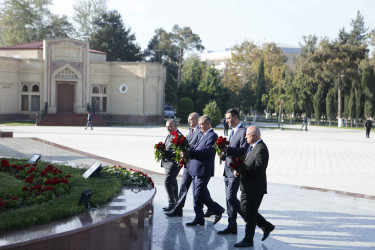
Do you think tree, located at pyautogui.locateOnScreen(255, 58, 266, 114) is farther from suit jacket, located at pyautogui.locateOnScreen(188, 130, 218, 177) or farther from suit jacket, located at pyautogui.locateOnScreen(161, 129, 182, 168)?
suit jacket, located at pyautogui.locateOnScreen(188, 130, 218, 177)

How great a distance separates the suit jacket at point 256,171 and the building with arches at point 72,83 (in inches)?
1451

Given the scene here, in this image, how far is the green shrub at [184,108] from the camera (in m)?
46.0

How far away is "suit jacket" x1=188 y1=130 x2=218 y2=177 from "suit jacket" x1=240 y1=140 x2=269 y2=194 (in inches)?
44.0

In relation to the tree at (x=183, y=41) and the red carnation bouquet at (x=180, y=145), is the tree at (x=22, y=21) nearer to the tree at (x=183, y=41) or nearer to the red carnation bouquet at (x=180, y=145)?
the tree at (x=183, y=41)

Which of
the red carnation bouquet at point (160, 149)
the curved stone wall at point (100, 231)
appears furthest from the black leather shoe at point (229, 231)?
the red carnation bouquet at point (160, 149)

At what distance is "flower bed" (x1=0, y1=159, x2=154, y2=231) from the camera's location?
519 centimetres

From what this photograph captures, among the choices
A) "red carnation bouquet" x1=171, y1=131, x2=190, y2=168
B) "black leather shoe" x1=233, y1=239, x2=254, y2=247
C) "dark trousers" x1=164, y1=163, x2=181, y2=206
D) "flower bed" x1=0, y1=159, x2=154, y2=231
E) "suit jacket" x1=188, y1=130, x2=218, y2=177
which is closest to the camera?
"flower bed" x1=0, y1=159, x2=154, y2=231

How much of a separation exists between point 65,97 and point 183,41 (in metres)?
30.9

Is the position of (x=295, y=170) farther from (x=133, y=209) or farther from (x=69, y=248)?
(x=69, y=248)

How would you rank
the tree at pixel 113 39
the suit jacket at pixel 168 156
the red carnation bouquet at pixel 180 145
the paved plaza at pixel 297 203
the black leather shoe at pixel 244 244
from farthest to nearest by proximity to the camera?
the tree at pixel 113 39 < the suit jacket at pixel 168 156 < the red carnation bouquet at pixel 180 145 < the paved plaza at pixel 297 203 < the black leather shoe at pixel 244 244

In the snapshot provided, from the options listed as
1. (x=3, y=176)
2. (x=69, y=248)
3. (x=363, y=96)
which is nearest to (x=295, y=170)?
(x=3, y=176)

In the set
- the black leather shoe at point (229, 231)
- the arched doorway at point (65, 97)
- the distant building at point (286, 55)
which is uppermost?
the distant building at point (286, 55)

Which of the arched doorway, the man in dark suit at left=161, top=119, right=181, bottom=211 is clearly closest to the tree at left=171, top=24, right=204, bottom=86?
the arched doorway

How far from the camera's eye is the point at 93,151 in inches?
730
